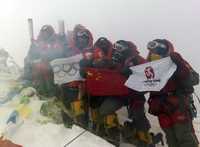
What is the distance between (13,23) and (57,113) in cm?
219

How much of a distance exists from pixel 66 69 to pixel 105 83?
35 centimetres

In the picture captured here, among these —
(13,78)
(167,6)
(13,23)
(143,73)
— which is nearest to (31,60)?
(13,78)

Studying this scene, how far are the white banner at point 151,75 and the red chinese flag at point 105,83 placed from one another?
6 cm

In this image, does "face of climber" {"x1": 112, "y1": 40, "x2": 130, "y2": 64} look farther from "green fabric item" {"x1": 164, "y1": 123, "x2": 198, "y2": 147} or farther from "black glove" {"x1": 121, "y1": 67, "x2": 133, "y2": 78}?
"green fabric item" {"x1": 164, "y1": 123, "x2": 198, "y2": 147}

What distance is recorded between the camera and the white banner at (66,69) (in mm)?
2588

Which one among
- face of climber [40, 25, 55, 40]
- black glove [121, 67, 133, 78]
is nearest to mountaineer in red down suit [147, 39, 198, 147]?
black glove [121, 67, 133, 78]

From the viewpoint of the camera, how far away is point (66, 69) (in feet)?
8.59

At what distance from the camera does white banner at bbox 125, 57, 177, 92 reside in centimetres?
217

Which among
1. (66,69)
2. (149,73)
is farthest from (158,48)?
(66,69)

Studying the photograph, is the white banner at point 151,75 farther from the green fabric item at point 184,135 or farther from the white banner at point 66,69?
the white banner at point 66,69

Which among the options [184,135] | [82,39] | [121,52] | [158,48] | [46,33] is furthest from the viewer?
[46,33]

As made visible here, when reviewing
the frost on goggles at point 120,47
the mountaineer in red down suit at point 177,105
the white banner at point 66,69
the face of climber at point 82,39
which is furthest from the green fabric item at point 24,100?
the mountaineer in red down suit at point 177,105

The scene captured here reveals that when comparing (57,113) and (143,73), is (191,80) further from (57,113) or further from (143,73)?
(57,113)

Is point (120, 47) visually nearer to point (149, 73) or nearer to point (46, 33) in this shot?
point (149, 73)
